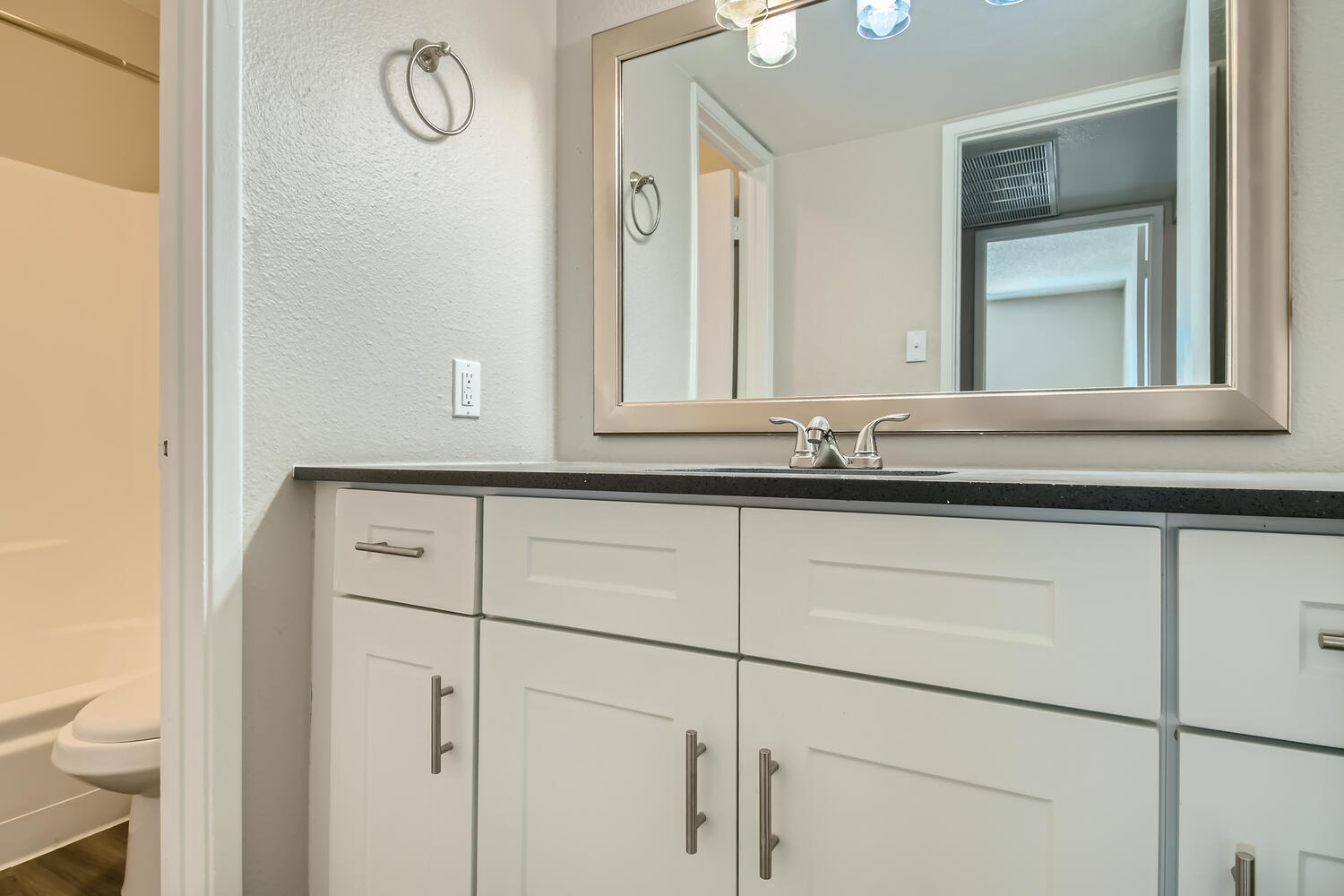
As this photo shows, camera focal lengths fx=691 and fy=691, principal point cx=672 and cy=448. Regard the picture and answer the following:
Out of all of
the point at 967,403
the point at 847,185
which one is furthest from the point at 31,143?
the point at 967,403

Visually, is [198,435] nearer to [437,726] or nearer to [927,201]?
[437,726]

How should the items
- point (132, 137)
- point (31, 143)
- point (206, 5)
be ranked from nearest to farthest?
point (206, 5) < point (31, 143) < point (132, 137)

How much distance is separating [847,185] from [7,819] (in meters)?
2.34

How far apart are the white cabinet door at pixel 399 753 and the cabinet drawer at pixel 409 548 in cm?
3

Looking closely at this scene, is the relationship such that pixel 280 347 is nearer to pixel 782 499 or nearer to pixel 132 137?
pixel 782 499

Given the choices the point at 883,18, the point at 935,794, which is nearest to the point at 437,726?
the point at 935,794

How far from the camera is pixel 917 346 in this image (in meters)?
1.31

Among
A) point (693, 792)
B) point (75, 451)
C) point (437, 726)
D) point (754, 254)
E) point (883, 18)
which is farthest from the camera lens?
point (75, 451)

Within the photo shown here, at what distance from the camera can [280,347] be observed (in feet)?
3.74

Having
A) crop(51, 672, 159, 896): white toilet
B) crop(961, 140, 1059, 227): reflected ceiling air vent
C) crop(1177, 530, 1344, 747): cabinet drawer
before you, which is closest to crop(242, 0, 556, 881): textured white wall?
crop(51, 672, 159, 896): white toilet

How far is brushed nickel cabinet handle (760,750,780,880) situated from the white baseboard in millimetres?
1853

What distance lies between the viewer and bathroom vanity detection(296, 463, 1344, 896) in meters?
0.59

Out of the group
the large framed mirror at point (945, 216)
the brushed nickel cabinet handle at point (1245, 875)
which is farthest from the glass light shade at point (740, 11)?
the brushed nickel cabinet handle at point (1245, 875)

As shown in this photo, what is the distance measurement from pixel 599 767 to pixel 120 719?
1.06 metres
